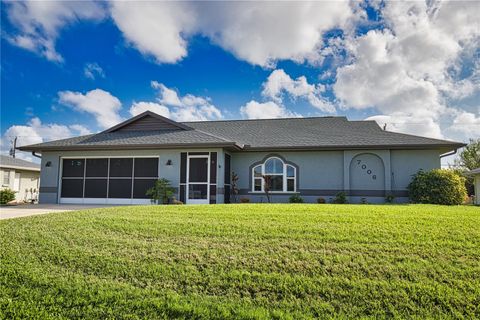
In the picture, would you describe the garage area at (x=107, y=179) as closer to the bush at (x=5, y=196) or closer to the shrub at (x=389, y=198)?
the bush at (x=5, y=196)

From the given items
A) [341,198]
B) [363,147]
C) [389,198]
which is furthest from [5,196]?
[389,198]

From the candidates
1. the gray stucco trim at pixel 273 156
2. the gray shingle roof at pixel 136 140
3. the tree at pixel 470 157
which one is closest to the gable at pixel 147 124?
the gray shingle roof at pixel 136 140

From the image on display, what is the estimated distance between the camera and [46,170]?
14961mm

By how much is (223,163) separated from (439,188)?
922cm

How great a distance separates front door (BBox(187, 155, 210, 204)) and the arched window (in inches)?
98.9

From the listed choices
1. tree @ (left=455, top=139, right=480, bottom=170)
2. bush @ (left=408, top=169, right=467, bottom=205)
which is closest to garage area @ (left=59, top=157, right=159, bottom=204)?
bush @ (left=408, top=169, right=467, bottom=205)

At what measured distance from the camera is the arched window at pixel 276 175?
14.4 m

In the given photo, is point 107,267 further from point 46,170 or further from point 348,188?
point 46,170

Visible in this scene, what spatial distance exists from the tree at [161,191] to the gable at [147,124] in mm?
3153

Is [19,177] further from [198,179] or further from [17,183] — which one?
[198,179]

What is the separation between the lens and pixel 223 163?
13609mm

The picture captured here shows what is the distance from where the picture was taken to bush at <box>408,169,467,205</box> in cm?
1220

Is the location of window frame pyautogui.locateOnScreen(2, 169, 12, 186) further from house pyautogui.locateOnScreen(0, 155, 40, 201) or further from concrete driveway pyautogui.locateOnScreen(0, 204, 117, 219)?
concrete driveway pyautogui.locateOnScreen(0, 204, 117, 219)

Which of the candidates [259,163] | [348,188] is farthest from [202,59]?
[348,188]
